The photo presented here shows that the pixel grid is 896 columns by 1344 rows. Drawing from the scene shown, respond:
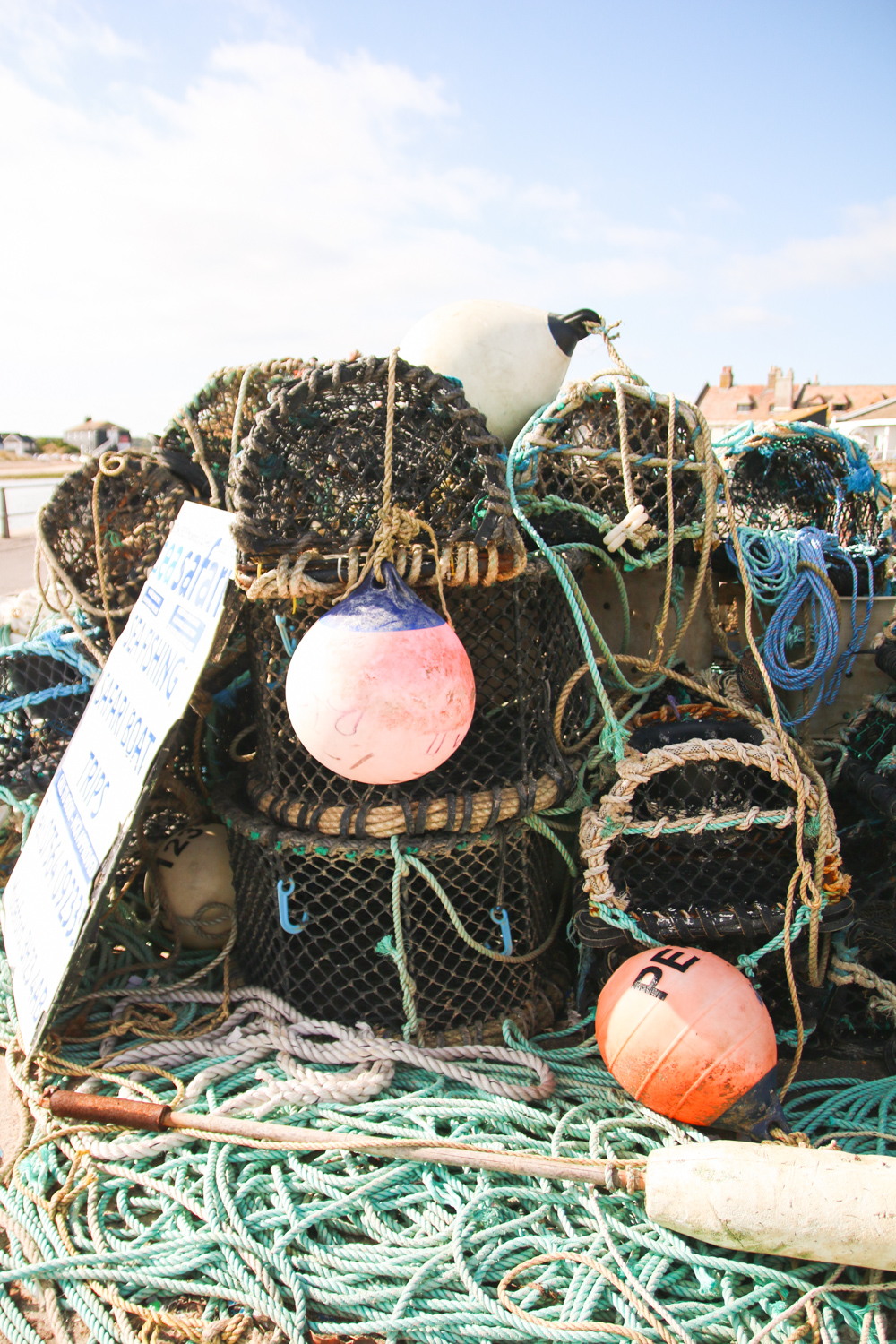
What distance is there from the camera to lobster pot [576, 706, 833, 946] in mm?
2119

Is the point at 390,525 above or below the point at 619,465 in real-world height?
below

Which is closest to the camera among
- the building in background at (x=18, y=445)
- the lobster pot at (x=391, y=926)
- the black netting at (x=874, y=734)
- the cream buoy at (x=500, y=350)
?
the lobster pot at (x=391, y=926)

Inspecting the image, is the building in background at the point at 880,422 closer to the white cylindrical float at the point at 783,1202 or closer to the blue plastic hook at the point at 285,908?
the blue plastic hook at the point at 285,908

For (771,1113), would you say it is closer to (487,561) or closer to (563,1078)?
(563,1078)

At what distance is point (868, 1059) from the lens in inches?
91.4

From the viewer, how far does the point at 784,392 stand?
3769 cm

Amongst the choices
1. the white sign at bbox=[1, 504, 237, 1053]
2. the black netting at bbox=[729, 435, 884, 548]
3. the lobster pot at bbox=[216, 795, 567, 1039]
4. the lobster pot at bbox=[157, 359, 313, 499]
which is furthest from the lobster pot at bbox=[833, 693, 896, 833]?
the lobster pot at bbox=[157, 359, 313, 499]

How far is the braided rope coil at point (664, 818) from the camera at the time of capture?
2096 millimetres

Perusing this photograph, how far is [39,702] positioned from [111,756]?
0.63m

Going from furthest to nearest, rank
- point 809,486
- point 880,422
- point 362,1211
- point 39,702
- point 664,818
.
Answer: point 880,422, point 809,486, point 39,702, point 664,818, point 362,1211

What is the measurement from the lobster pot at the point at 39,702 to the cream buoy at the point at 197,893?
1.69 ft

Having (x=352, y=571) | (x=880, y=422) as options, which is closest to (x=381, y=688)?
(x=352, y=571)

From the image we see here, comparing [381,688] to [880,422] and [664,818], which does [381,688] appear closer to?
[664,818]

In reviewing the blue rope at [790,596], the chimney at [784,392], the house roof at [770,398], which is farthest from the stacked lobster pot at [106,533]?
the chimney at [784,392]
